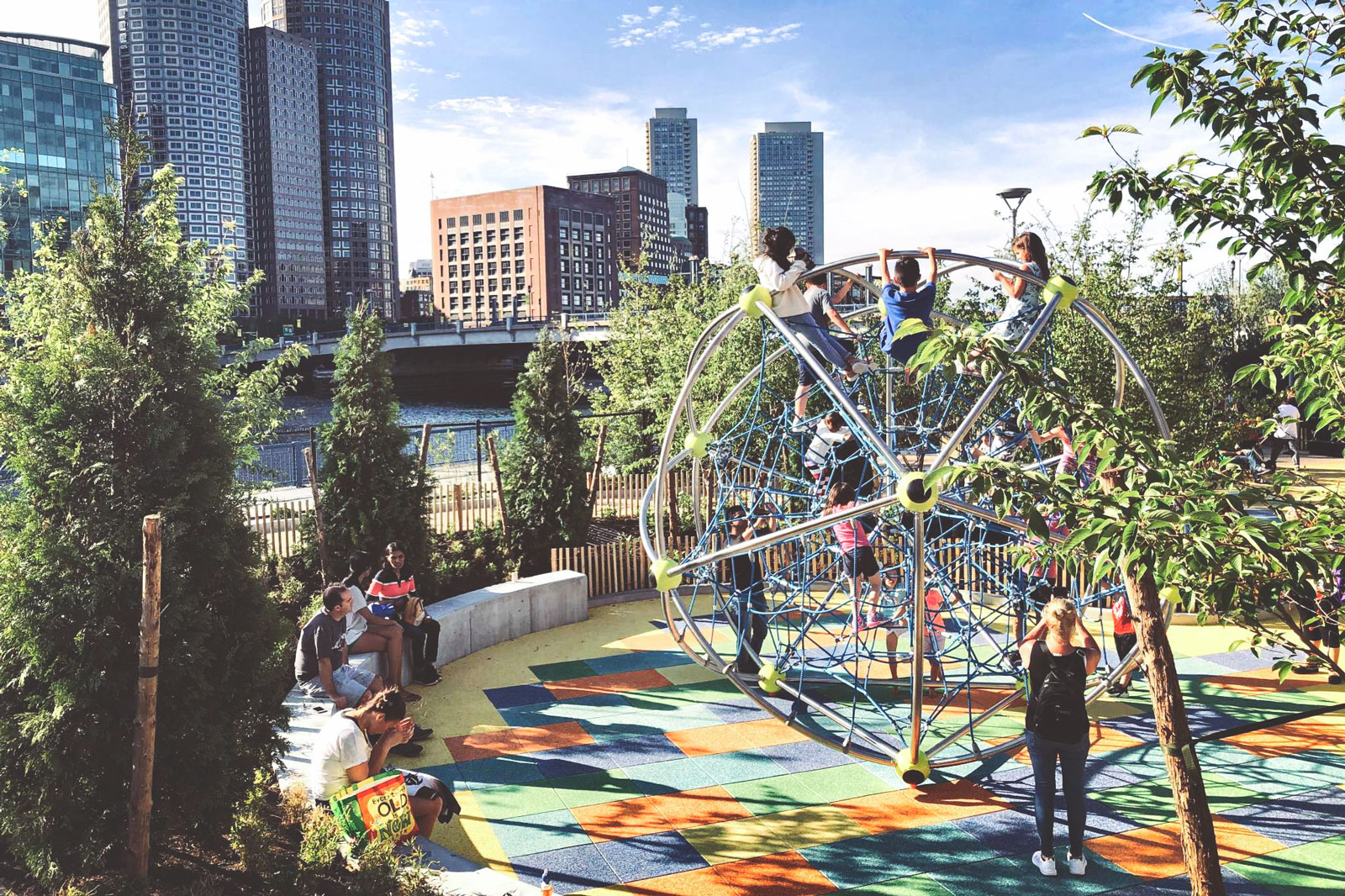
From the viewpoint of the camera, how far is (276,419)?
1245cm

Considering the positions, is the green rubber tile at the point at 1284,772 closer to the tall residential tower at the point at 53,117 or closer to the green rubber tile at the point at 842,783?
the green rubber tile at the point at 842,783

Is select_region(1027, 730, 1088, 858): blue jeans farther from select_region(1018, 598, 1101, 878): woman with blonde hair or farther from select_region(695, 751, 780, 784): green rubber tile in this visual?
select_region(695, 751, 780, 784): green rubber tile

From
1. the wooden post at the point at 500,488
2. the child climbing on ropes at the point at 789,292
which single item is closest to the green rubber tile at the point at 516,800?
the child climbing on ropes at the point at 789,292

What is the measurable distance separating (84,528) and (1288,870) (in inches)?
288

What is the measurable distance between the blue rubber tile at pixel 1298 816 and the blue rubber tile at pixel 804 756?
2574 mm

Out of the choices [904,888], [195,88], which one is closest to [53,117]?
[195,88]

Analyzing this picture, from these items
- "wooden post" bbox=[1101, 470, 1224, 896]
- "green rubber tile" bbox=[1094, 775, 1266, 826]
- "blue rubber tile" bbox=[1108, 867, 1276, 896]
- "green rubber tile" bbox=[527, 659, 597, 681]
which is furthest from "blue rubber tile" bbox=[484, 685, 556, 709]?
"wooden post" bbox=[1101, 470, 1224, 896]

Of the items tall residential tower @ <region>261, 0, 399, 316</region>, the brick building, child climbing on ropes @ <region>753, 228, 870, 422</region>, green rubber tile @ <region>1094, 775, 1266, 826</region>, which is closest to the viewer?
green rubber tile @ <region>1094, 775, 1266, 826</region>

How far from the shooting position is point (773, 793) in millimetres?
7344

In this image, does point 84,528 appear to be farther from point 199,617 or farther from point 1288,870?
point 1288,870

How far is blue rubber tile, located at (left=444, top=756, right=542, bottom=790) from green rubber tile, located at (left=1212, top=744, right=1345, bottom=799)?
17.2 ft

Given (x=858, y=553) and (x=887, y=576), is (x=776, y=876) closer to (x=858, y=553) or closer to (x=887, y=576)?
(x=858, y=553)

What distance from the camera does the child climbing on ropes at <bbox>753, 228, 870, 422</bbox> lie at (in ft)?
25.5

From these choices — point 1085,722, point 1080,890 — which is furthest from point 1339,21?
point 1080,890
